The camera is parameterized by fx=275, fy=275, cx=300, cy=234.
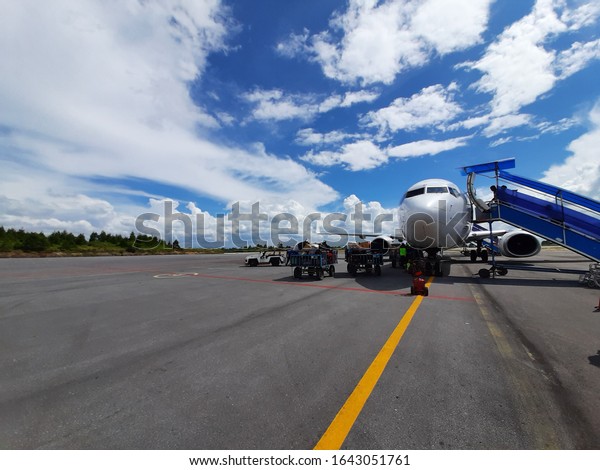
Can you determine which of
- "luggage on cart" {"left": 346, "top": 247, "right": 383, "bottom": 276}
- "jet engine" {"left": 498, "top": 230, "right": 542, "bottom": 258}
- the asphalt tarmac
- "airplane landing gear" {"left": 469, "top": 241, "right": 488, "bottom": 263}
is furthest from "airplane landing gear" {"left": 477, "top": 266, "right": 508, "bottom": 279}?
"airplane landing gear" {"left": 469, "top": 241, "right": 488, "bottom": 263}

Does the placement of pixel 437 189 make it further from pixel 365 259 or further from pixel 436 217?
pixel 365 259

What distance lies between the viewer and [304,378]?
338cm

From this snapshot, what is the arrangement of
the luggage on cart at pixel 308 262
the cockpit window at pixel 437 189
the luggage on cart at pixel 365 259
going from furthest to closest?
1. the luggage on cart at pixel 365 259
2. the luggage on cart at pixel 308 262
3. the cockpit window at pixel 437 189

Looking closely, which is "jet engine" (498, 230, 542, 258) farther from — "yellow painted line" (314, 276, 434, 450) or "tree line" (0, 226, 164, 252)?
"tree line" (0, 226, 164, 252)

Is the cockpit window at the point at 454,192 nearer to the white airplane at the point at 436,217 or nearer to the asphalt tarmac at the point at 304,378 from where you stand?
the white airplane at the point at 436,217

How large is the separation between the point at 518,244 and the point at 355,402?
17.4 meters

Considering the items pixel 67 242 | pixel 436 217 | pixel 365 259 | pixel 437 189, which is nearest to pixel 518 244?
pixel 437 189

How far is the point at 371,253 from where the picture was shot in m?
14.1

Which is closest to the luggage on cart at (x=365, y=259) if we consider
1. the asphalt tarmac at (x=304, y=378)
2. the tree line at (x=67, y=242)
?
the asphalt tarmac at (x=304, y=378)

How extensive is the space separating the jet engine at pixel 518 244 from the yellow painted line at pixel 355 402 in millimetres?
14440

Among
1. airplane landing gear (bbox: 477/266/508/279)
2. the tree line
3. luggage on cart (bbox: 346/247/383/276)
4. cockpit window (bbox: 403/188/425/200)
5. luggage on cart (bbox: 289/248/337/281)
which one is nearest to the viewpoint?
airplane landing gear (bbox: 477/266/508/279)

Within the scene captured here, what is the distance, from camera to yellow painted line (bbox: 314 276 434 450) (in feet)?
7.42

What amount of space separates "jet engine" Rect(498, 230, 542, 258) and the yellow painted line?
14440mm

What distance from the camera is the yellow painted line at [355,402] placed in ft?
7.42
